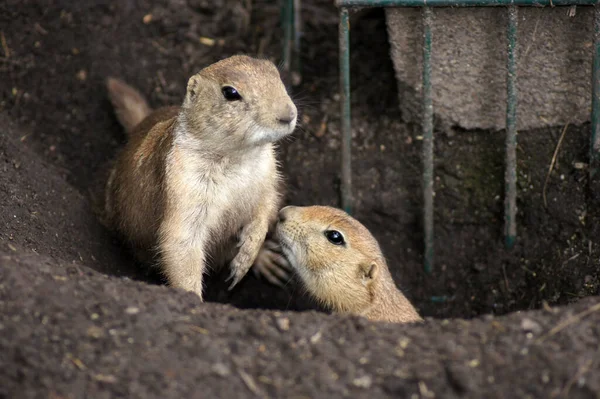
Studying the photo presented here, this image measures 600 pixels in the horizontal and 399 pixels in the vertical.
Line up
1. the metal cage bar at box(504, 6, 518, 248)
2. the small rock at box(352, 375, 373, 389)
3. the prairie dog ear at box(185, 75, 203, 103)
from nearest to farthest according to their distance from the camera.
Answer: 1. the small rock at box(352, 375, 373, 389)
2. the prairie dog ear at box(185, 75, 203, 103)
3. the metal cage bar at box(504, 6, 518, 248)

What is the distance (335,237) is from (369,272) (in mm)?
329

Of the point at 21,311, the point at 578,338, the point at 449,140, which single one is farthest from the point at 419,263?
the point at 21,311

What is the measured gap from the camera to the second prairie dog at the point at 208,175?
5008 millimetres

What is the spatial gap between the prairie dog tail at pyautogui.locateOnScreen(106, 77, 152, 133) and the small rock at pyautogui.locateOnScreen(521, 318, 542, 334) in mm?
4103

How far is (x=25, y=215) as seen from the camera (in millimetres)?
5605

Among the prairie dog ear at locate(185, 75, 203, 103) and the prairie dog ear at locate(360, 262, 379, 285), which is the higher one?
the prairie dog ear at locate(185, 75, 203, 103)

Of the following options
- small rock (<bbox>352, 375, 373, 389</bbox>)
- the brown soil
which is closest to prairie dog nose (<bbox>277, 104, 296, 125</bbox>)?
the brown soil

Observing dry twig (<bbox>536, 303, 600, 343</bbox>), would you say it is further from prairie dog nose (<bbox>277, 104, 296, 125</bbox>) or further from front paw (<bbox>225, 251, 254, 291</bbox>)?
front paw (<bbox>225, 251, 254, 291</bbox>)

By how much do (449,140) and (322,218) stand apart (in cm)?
165

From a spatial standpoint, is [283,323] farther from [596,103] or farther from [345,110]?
[596,103]

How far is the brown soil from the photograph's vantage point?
375 cm

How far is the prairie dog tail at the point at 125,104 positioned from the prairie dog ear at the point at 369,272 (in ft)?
8.48

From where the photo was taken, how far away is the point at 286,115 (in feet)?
16.1

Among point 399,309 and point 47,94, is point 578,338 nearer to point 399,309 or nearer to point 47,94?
point 399,309
